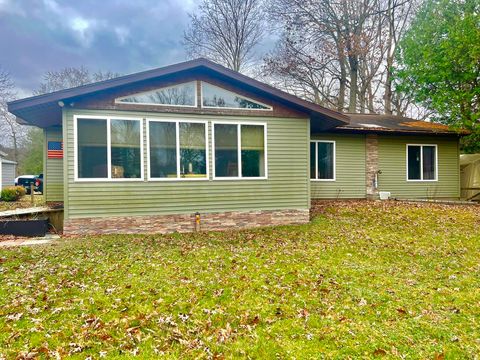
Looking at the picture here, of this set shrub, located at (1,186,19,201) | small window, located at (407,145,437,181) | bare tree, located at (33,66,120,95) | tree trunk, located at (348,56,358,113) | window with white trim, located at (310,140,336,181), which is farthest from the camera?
bare tree, located at (33,66,120,95)

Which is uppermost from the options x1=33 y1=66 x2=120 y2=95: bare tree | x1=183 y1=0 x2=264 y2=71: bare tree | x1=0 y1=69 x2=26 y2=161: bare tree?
x1=183 y1=0 x2=264 y2=71: bare tree

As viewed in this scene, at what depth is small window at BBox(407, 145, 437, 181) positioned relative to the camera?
45.6 feet

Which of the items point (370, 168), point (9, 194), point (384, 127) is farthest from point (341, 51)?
point (9, 194)

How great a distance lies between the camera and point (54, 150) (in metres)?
11.0

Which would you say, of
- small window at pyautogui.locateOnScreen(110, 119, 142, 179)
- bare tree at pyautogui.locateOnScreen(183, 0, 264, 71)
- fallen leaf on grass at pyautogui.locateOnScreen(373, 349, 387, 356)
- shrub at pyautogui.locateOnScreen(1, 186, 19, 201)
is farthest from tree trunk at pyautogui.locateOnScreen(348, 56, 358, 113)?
fallen leaf on grass at pyautogui.locateOnScreen(373, 349, 387, 356)

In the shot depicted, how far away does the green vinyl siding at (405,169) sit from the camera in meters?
13.6

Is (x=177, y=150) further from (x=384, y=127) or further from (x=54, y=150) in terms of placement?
(x=384, y=127)

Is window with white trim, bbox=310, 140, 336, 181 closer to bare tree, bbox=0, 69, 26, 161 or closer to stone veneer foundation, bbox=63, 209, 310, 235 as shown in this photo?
stone veneer foundation, bbox=63, 209, 310, 235

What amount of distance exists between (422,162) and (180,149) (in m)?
11.0

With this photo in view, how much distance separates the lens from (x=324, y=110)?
30.1ft

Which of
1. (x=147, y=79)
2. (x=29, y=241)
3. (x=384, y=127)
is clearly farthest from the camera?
(x=384, y=127)

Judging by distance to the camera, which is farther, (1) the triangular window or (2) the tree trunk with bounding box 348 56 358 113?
(2) the tree trunk with bounding box 348 56 358 113

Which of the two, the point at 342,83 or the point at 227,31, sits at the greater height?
the point at 227,31

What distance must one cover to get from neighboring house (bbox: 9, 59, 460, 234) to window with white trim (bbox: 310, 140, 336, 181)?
241 cm
